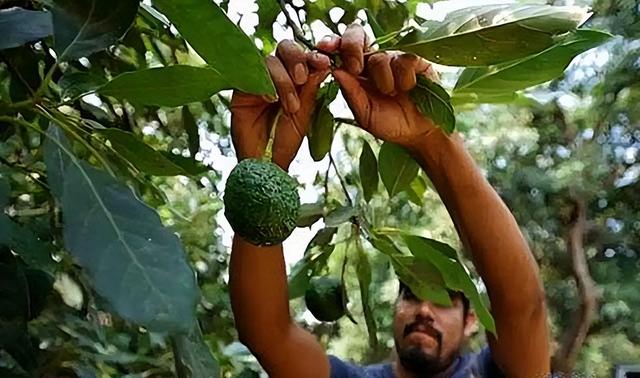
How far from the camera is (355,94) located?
31.4 inches

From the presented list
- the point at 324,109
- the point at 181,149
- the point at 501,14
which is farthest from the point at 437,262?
the point at 181,149

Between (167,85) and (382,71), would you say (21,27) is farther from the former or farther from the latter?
(382,71)

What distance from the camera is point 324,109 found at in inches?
33.4

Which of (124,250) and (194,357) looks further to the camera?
(194,357)

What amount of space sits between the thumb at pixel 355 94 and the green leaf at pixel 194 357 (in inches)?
8.9

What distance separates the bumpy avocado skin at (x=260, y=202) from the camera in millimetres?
748

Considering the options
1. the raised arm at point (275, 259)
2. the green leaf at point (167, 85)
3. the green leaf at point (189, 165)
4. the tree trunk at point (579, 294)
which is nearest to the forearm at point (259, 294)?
the raised arm at point (275, 259)

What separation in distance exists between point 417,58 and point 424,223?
276cm

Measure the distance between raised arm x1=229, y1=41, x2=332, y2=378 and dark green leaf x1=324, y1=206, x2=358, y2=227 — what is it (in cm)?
7

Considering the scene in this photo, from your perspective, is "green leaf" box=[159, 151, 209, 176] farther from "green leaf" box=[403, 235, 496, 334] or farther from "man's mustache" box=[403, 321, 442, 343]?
"man's mustache" box=[403, 321, 442, 343]

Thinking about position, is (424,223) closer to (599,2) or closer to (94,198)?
(599,2)

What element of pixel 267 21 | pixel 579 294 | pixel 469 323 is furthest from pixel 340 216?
pixel 579 294

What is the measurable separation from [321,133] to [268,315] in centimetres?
28

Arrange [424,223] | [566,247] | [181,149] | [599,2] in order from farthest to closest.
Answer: [566,247] < [599,2] < [424,223] < [181,149]
